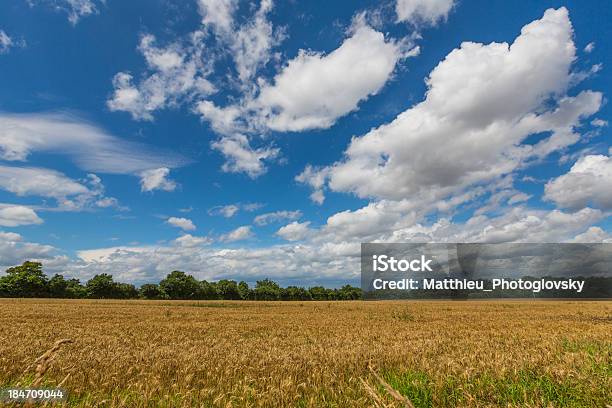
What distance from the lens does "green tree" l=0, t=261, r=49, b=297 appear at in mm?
123125

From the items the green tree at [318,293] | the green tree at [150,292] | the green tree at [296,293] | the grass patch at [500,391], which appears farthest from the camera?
the green tree at [318,293]

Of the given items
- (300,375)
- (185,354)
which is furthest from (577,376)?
(185,354)

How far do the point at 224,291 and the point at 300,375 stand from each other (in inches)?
5930

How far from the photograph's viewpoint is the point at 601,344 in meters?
13.9

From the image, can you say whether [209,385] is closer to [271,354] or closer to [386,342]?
[271,354]

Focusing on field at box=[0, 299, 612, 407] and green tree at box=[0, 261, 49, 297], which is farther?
green tree at box=[0, 261, 49, 297]

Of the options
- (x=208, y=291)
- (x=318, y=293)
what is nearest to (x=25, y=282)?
(x=208, y=291)

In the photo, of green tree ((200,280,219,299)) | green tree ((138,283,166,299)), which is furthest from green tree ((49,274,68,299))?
green tree ((200,280,219,299))

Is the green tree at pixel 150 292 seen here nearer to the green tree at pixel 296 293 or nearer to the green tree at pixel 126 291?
the green tree at pixel 126 291

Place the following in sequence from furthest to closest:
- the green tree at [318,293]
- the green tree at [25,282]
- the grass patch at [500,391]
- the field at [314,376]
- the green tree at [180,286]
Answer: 1. the green tree at [318,293]
2. the green tree at [180,286]
3. the green tree at [25,282]
4. the field at [314,376]
5. the grass patch at [500,391]

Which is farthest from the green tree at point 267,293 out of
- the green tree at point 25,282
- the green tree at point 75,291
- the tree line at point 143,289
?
the green tree at point 25,282

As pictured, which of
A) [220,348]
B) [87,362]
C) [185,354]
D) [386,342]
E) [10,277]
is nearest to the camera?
[87,362]

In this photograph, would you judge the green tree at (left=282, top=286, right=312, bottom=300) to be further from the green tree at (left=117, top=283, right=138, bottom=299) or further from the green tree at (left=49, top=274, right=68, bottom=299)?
the green tree at (left=49, top=274, right=68, bottom=299)

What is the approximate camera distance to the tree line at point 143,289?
12562 cm
